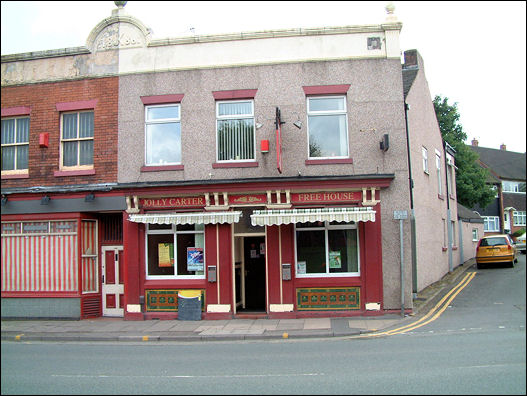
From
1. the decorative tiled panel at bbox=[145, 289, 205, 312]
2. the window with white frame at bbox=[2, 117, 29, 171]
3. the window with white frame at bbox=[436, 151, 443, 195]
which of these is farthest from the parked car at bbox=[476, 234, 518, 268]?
the window with white frame at bbox=[2, 117, 29, 171]

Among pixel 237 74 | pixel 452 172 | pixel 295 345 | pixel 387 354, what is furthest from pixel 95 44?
pixel 452 172

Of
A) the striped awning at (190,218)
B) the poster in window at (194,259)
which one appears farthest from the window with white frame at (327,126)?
the poster in window at (194,259)

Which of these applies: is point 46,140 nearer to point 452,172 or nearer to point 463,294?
point 463,294

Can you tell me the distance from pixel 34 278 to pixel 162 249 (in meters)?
3.96

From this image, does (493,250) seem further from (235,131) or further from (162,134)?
(162,134)

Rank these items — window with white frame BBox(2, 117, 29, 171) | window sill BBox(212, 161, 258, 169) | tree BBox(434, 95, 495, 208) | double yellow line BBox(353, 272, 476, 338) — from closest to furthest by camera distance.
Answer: double yellow line BBox(353, 272, 476, 338)
window sill BBox(212, 161, 258, 169)
window with white frame BBox(2, 117, 29, 171)
tree BBox(434, 95, 495, 208)

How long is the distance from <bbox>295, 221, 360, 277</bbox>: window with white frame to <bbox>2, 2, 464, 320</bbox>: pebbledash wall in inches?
1.4

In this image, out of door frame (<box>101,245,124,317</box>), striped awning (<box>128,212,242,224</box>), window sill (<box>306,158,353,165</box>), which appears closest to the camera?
striped awning (<box>128,212,242,224</box>)

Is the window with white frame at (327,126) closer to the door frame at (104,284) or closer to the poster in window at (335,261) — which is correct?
the poster in window at (335,261)

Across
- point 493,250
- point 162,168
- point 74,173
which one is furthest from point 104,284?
point 493,250

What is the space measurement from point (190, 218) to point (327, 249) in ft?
13.7

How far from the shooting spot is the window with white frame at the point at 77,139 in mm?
15172

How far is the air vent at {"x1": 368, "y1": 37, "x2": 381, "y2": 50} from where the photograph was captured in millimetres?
14219

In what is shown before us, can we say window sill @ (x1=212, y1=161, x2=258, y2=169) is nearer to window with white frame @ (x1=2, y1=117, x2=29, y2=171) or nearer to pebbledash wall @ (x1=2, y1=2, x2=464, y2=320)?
pebbledash wall @ (x1=2, y1=2, x2=464, y2=320)
